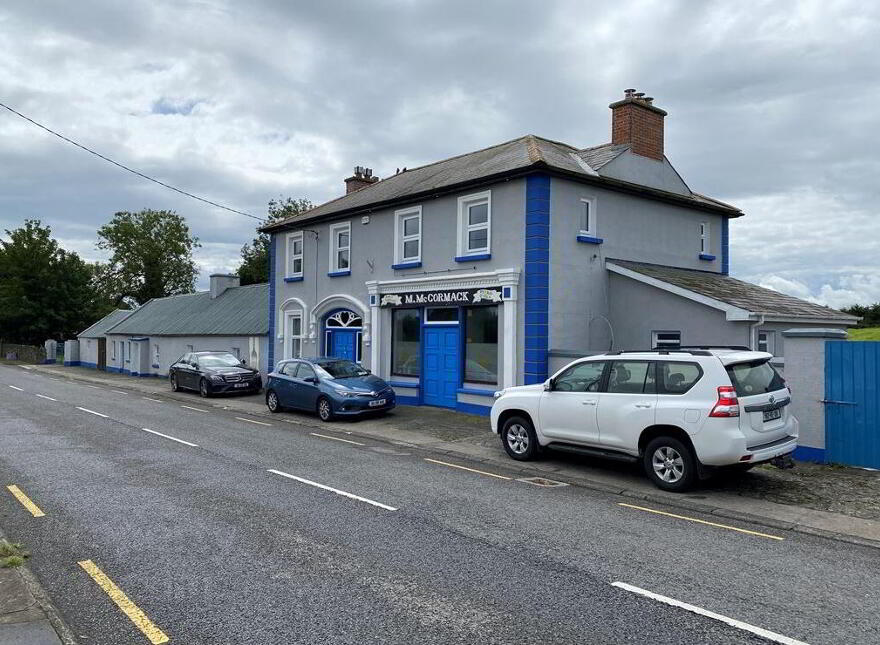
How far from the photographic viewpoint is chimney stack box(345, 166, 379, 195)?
26.1 meters

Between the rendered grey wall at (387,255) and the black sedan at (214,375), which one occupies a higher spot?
the rendered grey wall at (387,255)

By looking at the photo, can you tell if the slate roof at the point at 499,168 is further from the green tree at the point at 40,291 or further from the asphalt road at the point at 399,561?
the green tree at the point at 40,291

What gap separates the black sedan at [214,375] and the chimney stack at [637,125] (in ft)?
47.2

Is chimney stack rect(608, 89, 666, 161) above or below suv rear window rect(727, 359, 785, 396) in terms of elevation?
above

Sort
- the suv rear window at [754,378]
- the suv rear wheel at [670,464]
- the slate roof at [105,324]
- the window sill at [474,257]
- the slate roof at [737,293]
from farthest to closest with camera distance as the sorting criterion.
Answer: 1. the slate roof at [105,324]
2. the window sill at [474,257]
3. the slate roof at [737,293]
4. the suv rear wheel at [670,464]
5. the suv rear window at [754,378]

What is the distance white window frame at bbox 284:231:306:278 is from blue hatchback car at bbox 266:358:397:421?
543 centimetres

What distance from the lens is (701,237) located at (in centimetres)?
1922

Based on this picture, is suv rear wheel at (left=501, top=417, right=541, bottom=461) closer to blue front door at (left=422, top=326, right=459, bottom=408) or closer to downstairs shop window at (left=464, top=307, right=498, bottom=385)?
downstairs shop window at (left=464, top=307, right=498, bottom=385)

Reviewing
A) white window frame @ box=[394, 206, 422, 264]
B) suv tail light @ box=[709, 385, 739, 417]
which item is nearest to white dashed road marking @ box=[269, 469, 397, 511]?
suv tail light @ box=[709, 385, 739, 417]

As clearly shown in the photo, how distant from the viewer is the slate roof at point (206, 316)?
28.7 meters

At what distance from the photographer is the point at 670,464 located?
8695mm

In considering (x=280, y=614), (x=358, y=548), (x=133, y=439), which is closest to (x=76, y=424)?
(x=133, y=439)

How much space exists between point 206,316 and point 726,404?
2900 centimetres

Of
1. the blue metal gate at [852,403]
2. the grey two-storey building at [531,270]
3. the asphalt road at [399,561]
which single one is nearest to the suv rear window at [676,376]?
the asphalt road at [399,561]
